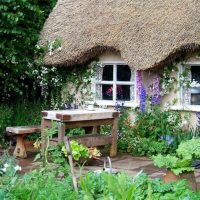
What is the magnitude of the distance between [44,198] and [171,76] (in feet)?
20.2

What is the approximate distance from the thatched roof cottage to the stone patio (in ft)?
5.30

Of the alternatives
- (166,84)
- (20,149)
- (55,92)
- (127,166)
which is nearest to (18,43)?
(55,92)

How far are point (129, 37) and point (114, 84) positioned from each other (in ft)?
3.92

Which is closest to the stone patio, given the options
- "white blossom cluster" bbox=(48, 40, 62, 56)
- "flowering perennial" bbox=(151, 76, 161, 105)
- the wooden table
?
the wooden table

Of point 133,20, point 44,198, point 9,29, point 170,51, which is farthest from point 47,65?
point 44,198

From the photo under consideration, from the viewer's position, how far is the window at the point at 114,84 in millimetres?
10120

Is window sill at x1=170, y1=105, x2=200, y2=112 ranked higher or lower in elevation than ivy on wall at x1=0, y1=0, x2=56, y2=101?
lower

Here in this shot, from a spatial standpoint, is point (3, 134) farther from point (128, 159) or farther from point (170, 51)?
point (170, 51)

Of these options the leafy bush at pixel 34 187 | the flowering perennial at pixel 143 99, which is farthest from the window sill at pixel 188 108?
the leafy bush at pixel 34 187

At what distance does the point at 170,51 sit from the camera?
28.7ft

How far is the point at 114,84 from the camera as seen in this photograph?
1025 cm

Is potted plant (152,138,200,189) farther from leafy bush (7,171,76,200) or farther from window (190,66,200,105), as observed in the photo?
window (190,66,200,105)

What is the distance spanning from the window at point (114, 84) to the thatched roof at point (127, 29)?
0.47 meters

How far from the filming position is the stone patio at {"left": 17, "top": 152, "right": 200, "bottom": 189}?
7.13 metres
